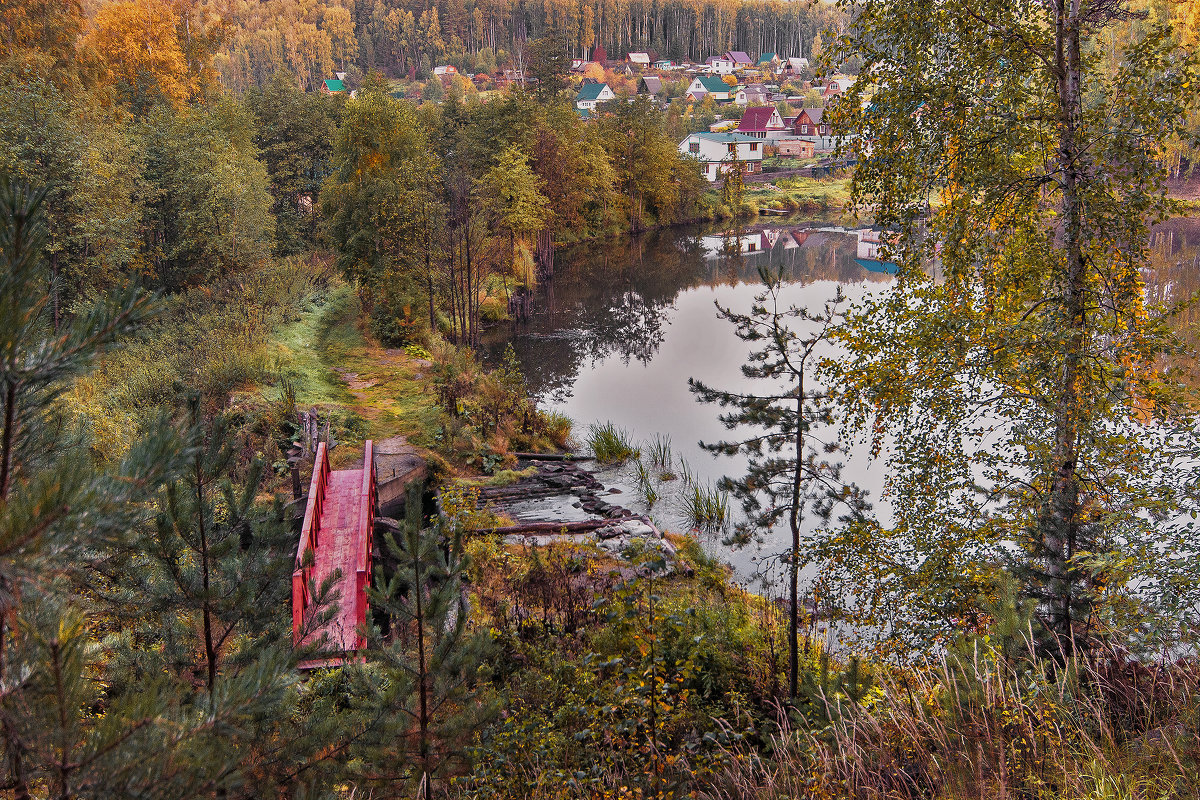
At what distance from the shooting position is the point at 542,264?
112ft

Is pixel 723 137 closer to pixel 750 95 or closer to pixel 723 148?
pixel 723 148

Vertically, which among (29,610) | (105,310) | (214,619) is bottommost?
(214,619)

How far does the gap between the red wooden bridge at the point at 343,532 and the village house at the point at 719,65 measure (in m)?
119

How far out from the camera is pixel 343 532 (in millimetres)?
10234

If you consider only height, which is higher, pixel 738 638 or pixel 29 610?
pixel 29 610

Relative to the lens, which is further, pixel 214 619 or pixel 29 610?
pixel 214 619

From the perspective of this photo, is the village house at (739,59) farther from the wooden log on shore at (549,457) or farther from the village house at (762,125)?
the wooden log on shore at (549,457)

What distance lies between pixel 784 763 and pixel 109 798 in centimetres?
356

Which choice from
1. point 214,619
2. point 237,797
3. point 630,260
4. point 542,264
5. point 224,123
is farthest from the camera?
point 630,260

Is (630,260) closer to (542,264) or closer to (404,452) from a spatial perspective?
(542,264)

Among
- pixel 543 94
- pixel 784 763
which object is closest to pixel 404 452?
pixel 784 763

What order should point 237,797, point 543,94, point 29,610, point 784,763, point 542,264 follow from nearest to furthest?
point 29,610 < point 237,797 < point 784,763 < point 542,264 < point 543,94

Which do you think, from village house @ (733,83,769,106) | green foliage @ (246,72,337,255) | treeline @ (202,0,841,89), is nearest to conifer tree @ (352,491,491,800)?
green foliage @ (246,72,337,255)

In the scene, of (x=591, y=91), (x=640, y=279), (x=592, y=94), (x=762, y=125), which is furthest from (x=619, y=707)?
(x=591, y=91)
